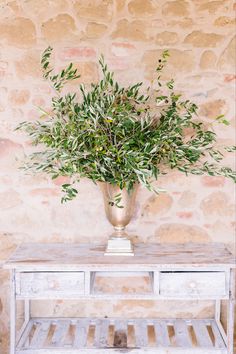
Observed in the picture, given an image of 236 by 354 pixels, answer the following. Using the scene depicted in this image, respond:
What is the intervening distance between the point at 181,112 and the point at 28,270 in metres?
1.30

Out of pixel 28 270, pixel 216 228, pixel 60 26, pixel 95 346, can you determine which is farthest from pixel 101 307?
pixel 60 26

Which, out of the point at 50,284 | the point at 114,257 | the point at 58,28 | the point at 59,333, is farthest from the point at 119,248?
the point at 58,28

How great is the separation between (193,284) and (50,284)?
2.45 ft

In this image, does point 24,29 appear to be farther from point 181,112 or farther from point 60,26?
point 181,112

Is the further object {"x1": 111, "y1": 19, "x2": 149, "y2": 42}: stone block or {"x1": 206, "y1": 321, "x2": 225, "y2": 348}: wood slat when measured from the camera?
{"x1": 111, "y1": 19, "x2": 149, "y2": 42}: stone block

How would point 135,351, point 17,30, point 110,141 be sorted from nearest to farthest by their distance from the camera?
1. point 110,141
2. point 135,351
3. point 17,30

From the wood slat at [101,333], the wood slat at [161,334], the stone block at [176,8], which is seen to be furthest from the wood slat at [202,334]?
the stone block at [176,8]

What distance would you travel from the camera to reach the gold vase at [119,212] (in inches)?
88.1

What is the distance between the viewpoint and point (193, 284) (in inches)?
85.0

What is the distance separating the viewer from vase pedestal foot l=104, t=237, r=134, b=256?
7.51ft

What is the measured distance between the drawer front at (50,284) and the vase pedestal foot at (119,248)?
0.23 metres

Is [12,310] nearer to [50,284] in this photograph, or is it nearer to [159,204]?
[50,284]

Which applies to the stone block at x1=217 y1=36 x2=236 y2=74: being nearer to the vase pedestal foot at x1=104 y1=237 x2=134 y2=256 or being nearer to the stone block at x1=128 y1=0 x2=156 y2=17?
the stone block at x1=128 y1=0 x2=156 y2=17

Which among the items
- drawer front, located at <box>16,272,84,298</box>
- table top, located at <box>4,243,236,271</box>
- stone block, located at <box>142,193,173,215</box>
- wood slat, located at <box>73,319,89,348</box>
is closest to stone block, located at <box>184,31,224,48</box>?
stone block, located at <box>142,193,173,215</box>
